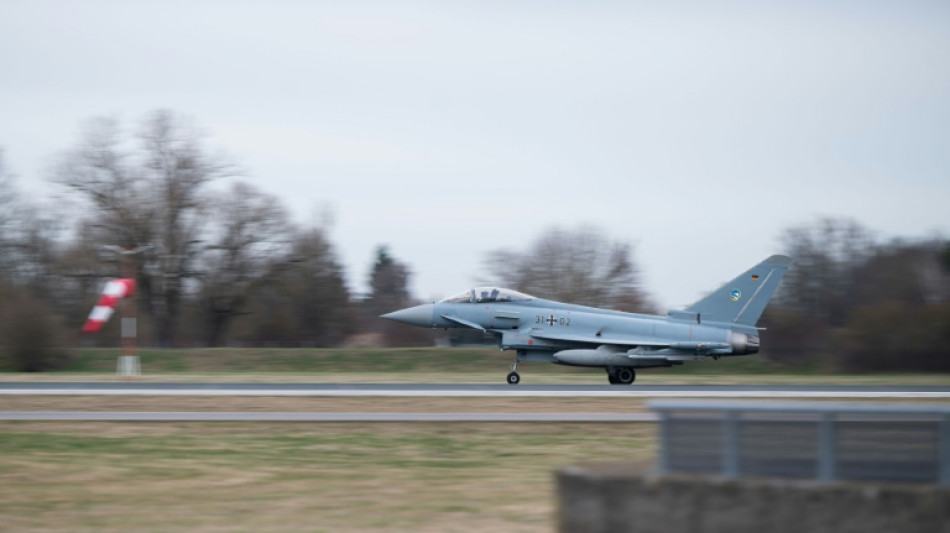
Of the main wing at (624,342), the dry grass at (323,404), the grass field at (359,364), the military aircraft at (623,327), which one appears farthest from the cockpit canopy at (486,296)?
the grass field at (359,364)

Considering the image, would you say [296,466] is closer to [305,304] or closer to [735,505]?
[735,505]

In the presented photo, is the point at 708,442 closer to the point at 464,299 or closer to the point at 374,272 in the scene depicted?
the point at 464,299

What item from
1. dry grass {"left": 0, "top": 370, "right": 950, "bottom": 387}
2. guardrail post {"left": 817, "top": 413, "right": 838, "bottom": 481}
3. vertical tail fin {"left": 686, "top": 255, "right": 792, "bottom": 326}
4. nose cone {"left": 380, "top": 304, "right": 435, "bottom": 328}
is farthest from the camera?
nose cone {"left": 380, "top": 304, "right": 435, "bottom": 328}

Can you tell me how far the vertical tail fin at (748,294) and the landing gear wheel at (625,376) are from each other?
2919 mm

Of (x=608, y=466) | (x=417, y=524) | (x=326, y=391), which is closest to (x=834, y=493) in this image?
(x=608, y=466)

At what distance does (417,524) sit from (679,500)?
317cm

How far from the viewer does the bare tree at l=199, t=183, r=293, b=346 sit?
58250mm

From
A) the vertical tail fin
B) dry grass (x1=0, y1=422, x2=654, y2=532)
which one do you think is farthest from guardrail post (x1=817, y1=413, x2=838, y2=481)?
the vertical tail fin

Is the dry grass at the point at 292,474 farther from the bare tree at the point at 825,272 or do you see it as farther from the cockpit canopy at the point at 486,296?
the bare tree at the point at 825,272

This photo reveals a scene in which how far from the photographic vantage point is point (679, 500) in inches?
300

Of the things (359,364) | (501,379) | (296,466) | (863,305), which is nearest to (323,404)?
(296,466)

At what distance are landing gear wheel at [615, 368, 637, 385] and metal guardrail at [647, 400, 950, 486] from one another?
24.8 metres

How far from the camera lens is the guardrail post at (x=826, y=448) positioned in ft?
24.9

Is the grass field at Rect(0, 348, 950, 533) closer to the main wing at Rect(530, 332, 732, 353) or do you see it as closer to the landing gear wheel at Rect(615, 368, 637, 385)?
the main wing at Rect(530, 332, 732, 353)
